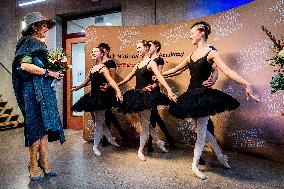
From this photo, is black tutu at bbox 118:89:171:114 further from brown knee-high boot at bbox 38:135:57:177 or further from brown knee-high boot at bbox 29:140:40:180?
brown knee-high boot at bbox 29:140:40:180

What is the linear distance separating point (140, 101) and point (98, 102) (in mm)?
731

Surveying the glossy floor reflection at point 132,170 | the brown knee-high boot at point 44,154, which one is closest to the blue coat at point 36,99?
the brown knee-high boot at point 44,154

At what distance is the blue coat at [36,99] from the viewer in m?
3.16

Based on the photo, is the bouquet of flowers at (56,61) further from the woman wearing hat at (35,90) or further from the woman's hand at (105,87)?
the woman's hand at (105,87)

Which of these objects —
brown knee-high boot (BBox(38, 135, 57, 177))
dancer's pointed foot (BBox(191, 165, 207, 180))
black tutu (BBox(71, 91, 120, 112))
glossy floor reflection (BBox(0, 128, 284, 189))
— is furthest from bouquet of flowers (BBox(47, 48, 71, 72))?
dancer's pointed foot (BBox(191, 165, 207, 180))

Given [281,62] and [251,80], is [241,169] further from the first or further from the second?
[281,62]

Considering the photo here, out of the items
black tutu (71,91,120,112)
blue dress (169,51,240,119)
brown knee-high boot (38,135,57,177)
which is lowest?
brown knee-high boot (38,135,57,177)

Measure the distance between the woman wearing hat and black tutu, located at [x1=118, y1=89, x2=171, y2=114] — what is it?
3.83 feet

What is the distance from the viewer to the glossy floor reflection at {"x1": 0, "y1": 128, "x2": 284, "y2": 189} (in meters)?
3.10

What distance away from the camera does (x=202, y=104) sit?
3.23 m

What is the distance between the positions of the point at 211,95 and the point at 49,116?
1880 mm

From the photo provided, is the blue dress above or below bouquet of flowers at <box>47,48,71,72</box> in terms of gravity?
below

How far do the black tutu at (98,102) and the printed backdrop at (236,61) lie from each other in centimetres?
118

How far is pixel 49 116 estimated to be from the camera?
3170 mm
